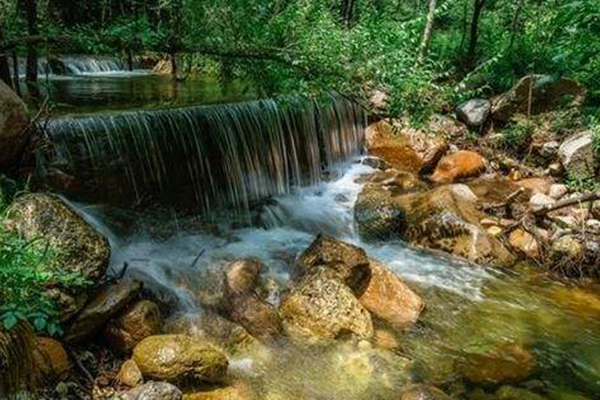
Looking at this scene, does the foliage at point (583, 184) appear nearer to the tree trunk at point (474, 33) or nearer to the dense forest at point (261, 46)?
the dense forest at point (261, 46)

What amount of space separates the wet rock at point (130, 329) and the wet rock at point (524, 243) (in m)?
5.56

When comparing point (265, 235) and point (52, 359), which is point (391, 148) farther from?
point (52, 359)

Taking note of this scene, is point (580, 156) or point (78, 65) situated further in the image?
point (78, 65)

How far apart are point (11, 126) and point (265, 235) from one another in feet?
12.4

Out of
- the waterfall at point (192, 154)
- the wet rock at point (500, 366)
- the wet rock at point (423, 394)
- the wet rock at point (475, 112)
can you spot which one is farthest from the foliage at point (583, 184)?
the wet rock at point (423, 394)

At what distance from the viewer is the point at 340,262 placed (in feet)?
20.6

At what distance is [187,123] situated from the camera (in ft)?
25.0

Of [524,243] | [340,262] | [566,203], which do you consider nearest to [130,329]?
[340,262]

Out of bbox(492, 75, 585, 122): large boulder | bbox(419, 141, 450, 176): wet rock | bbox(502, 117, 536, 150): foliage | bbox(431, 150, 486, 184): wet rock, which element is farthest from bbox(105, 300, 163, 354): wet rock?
bbox(492, 75, 585, 122): large boulder

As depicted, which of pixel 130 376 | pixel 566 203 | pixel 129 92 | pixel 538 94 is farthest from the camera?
pixel 538 94

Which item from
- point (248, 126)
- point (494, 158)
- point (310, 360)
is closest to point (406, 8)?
point (494, 158)

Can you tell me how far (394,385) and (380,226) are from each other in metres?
3.58

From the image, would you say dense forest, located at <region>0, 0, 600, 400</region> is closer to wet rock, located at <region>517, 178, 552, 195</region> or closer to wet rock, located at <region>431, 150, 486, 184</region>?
wet rock, located at <region>517, 178, 552, 195</region>

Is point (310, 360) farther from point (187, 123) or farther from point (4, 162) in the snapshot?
point (187, 123)
